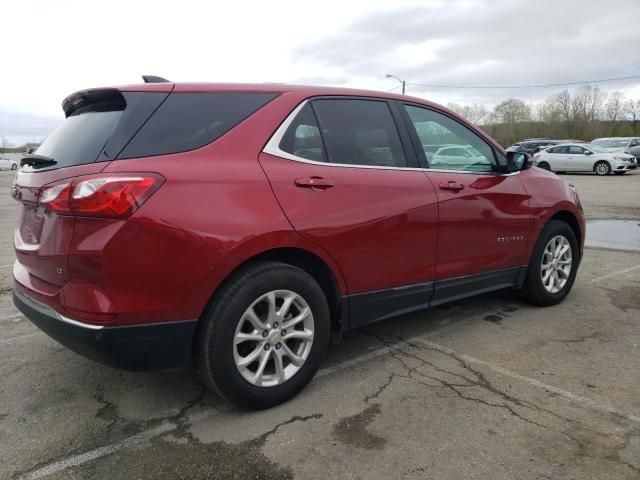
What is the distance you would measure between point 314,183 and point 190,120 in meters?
0.74

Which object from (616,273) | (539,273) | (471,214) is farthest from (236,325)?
(616,273)

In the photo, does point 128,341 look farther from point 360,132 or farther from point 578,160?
point 578,160

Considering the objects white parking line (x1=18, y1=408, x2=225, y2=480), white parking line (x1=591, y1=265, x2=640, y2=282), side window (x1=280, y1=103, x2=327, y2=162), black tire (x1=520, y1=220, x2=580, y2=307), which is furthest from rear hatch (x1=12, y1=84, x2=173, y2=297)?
white parking line (x1=591, y1=265, x2=640, y2=282)

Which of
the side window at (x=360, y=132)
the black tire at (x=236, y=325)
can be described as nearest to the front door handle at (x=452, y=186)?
the side window at (x=360, y=132)

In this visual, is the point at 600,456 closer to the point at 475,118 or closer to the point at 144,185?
the point at 144,185

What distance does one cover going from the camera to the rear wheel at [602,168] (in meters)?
23.7

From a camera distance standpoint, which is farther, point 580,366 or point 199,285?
point 580,366

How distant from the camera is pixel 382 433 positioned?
8.59 ft

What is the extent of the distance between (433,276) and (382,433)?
131 cm

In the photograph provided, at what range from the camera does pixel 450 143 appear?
3.91 m

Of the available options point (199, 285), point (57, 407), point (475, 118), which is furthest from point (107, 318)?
→ point (475, 118)

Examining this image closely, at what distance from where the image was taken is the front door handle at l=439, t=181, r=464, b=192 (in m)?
3.57

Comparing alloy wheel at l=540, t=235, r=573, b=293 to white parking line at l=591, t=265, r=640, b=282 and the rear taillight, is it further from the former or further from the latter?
the rear taillight

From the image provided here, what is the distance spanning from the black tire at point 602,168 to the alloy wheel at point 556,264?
72.3 ft
